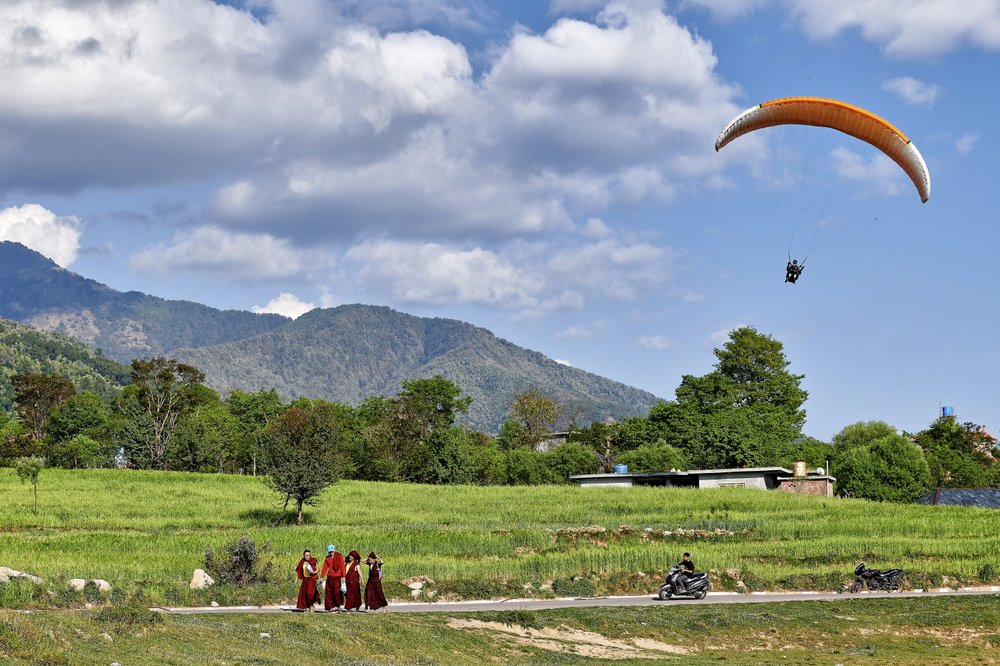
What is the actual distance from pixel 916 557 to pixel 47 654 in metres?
40.6

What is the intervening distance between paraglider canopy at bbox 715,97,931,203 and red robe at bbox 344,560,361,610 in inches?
1116

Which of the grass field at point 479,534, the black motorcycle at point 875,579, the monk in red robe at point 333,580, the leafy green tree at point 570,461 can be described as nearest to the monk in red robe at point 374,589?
the monk in red robe at point 333,580

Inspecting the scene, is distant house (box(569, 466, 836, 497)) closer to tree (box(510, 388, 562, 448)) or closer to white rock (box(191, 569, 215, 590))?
white rock (box(191, 569, 215, 590))

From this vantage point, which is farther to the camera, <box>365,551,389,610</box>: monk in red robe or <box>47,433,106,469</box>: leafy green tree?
<box>47,433,106,469</box>: leafy green tree

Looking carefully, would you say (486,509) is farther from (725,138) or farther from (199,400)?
(199,400)

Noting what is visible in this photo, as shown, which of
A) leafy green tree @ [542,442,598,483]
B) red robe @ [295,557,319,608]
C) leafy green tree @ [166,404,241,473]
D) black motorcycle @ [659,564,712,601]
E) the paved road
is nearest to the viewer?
red robe @ [295,557,319,608]

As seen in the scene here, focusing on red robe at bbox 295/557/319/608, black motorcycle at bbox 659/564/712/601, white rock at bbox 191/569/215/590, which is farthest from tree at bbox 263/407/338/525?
red robe at bbox 295/557/319/608

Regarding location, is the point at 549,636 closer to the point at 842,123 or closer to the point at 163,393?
the point at 842,123

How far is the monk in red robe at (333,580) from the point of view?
97.5 feet

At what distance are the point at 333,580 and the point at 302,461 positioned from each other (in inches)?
1468

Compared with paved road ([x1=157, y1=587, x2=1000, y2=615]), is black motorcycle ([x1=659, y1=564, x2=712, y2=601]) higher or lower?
higher

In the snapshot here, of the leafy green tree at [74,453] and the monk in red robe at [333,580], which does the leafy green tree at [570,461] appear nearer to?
the leafy green tree at [74,453]

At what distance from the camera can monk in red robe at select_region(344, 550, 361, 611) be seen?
97.6 feet

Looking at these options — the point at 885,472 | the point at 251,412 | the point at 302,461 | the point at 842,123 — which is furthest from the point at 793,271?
the point at 251,412
